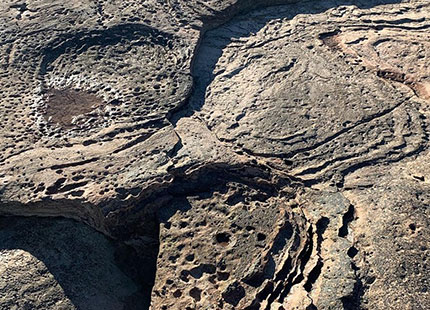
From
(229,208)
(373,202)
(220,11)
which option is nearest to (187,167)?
(229,208)

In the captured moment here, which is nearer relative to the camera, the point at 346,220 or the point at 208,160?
the point at 346,220

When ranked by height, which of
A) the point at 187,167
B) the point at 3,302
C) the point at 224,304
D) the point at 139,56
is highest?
the point at 139,56

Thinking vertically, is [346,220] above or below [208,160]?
below

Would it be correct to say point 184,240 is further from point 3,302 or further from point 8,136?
point 8,136

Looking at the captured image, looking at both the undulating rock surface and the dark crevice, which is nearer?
the undulating rock surface

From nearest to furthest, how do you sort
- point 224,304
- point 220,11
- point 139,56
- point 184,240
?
point 224,304 < point 184,240 < point 139,56 < point 220,11

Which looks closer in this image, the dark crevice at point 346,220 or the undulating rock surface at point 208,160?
the undulating rock surface at point 208,160

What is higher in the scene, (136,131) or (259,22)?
(259,22)

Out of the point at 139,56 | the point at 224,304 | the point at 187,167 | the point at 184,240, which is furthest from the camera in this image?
the point at 139,56
